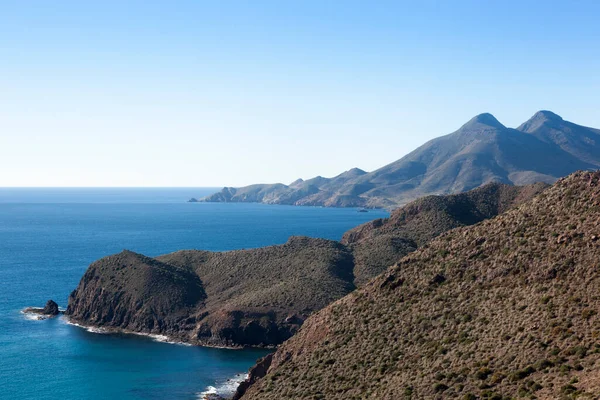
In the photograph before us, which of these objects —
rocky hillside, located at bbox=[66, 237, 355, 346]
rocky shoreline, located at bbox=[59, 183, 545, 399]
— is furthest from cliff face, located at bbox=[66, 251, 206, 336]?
rocky shoreline, located at bbox=[59, 183, 545, 399]

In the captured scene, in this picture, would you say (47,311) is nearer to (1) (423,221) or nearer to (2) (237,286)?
(2) (237,286)

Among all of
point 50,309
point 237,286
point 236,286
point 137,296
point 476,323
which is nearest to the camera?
point 476,323

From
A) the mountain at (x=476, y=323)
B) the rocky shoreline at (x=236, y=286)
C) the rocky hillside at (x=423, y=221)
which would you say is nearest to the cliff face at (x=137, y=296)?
the rocky shoreline at (x=236, y=286)

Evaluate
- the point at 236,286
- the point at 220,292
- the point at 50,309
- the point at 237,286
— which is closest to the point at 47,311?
the point at 50,309

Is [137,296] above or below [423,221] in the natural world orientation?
below

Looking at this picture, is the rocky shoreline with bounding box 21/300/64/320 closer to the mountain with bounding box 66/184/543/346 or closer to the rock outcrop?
the rock outcrop

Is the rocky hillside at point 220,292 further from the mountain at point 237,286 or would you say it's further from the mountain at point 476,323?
the mountain at point 476,323
